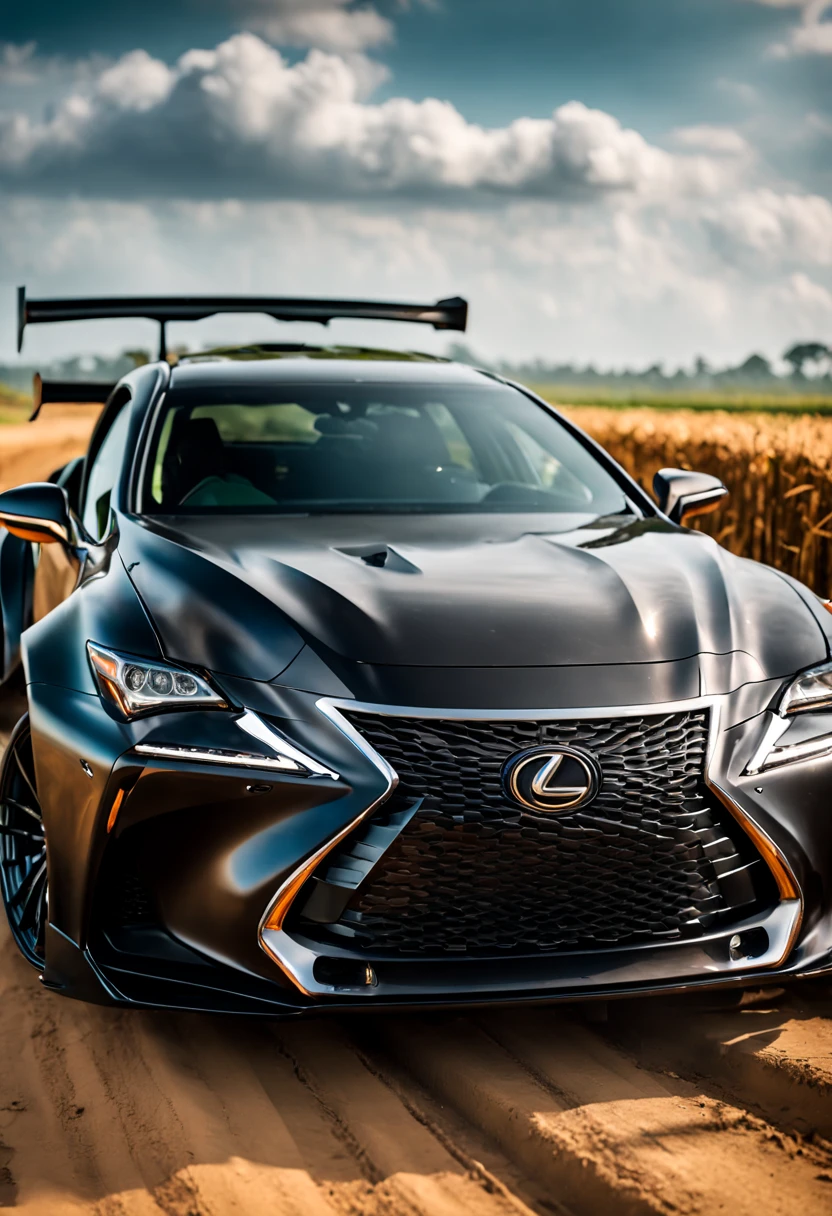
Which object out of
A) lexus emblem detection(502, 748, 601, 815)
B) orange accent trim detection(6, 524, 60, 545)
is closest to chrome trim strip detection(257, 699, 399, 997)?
lexus emblem detection(502, 748, 601, 815)

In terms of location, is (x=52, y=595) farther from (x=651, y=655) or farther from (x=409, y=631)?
(x=651, y=655)

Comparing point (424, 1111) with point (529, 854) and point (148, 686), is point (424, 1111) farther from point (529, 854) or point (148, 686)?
point (148, 686)

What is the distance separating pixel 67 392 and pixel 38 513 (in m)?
1.98

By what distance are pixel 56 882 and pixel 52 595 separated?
7.20 feet

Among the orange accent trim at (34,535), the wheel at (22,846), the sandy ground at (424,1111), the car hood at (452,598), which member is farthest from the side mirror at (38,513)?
the sandy ground at (424,1111)

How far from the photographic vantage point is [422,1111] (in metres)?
2.95

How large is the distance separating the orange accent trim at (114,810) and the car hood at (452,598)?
334 mm

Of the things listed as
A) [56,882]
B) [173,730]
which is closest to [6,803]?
[56,882]

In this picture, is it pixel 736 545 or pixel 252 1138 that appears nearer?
pixel 252 1138

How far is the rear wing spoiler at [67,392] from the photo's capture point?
5.78m

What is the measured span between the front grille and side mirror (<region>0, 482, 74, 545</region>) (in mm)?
1670

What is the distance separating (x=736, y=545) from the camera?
916 cm

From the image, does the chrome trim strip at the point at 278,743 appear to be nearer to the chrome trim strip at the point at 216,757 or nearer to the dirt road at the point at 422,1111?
the chrome trim strip at the point at 216,757

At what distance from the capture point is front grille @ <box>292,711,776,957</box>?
9.30 feet
